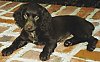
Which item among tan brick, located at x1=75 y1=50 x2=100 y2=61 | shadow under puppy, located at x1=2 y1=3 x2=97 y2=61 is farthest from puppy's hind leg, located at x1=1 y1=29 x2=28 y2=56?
tan brick, located at x1=75 y1=50 x2=100 y2=61

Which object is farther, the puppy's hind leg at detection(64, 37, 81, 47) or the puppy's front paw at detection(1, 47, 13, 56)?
the puppy's hind leg at detection(64, 37, 81, 47)

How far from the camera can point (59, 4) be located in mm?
4152

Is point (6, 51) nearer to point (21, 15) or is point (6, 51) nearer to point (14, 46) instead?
point (14, 46)

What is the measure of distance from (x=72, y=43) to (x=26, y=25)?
565 millimetres

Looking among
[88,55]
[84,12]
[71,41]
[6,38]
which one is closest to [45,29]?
[71,41]

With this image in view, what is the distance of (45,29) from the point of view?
250 cm

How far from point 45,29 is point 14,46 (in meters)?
0.34

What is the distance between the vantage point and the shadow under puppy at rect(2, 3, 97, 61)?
239cm

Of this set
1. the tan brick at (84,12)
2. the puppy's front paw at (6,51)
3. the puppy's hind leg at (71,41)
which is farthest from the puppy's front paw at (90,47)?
the tan brick at (84,12)

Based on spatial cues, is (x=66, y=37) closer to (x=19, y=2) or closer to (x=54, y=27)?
(x=54, y=27)

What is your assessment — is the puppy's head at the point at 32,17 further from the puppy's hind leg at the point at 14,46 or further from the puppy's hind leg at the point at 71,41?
the puppy's hind leg at the point at 71,41

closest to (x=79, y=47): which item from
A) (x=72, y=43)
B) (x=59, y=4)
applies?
(x=72, y=43)

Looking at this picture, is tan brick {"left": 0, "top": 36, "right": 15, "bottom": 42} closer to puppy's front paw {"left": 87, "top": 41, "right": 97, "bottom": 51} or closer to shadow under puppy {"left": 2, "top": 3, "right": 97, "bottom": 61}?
shadow under puppy {"left": 2, "top": 3, "right": 97, "bottom": 61}

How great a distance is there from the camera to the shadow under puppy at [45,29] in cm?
239
